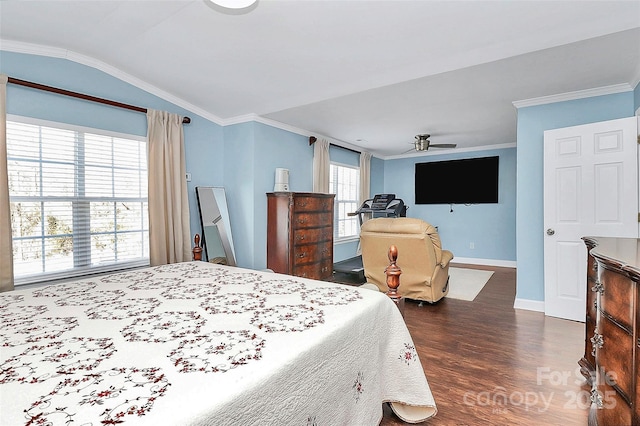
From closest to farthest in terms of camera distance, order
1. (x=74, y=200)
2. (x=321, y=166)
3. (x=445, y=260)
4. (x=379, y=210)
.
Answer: (x=74, y=200)
(x=445, y=260)
(x=321, y=166)
(x=379, y=210)

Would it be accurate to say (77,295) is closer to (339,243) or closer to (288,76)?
(288,76)

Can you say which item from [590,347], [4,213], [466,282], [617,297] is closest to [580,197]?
[590,347]

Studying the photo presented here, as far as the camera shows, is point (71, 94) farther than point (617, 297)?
Yes

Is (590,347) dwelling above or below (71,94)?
below

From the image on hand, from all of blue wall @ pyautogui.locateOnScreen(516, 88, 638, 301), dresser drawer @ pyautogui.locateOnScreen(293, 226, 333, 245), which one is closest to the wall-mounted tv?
blue wall @ pyautogui.locateOnScreen(516, 88, 638, 301)

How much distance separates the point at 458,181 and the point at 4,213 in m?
6.80

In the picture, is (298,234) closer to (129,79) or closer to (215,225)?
(215,225)

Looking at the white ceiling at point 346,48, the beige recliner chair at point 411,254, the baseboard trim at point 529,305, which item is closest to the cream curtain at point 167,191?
the white ceiling at point 346,48

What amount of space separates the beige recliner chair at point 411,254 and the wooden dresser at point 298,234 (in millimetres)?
801

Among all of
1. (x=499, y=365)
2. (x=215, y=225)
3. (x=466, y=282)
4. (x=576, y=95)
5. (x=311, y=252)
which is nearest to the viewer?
(x=499, y=365)

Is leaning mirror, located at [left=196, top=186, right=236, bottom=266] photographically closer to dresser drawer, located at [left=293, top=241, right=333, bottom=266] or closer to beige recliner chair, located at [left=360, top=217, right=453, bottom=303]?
dresser drawer, located at [left=293, top=241, right=333, bottom=266]

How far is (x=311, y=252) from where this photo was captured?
433cm

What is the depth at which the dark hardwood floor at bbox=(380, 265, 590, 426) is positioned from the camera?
175cm

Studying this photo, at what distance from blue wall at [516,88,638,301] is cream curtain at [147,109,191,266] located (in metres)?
3.88
